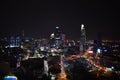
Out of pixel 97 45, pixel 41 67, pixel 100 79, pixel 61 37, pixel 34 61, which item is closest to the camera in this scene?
pixel 100 79

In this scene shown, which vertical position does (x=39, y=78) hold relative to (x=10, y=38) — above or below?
below

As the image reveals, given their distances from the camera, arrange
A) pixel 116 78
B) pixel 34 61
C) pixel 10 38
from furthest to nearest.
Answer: pixel 10 38 < pixel 34 61 < pixel 116 78

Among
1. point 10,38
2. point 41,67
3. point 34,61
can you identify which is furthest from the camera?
point 10,38

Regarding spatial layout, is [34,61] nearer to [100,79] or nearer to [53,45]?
[100,79]

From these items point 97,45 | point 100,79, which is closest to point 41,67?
point 100,79

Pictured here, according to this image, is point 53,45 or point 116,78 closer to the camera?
point 116,78

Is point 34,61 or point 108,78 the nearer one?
point 108,78

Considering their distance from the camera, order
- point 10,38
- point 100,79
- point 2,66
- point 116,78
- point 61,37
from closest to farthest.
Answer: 1. point 2,66
2. point 100,79
3. point 116,78
4. point 10,38
5. point 61,37

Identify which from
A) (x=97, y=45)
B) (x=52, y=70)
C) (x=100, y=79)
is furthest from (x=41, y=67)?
(x=97, y=45)

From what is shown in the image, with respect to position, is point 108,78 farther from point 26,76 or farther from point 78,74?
point 26,76
